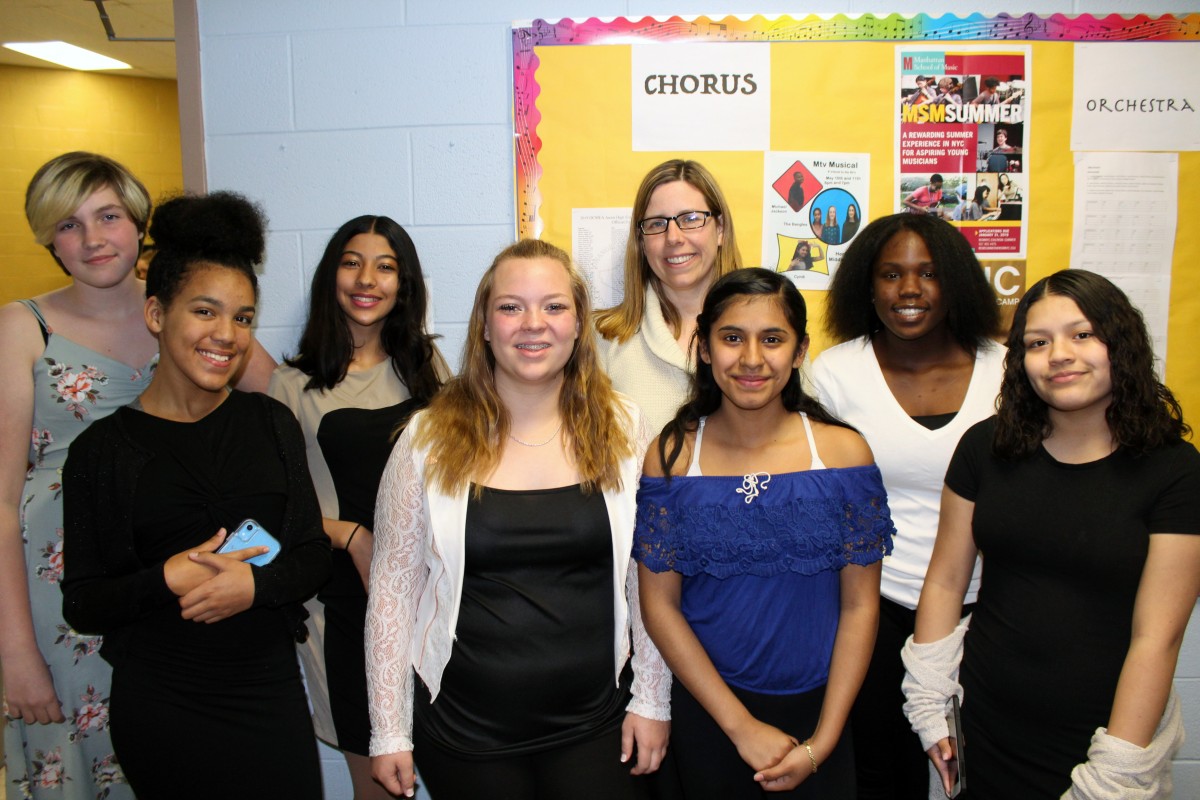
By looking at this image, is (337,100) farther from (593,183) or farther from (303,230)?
(593,183)

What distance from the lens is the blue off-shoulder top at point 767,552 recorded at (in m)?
1.40

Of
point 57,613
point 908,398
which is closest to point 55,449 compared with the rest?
point 57,613

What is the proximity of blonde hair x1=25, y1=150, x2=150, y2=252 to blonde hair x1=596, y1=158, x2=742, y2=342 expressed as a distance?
1.18 meters

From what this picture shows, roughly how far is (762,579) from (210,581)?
1.01 meters

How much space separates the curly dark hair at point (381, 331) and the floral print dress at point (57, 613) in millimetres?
451

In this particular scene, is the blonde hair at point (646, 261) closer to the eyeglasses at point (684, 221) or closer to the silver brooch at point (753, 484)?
the eyeglasses at point (684, 221)

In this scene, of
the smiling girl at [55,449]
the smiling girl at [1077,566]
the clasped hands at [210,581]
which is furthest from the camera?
the smiling girl at [55,449]

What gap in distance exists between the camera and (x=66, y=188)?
168 centimetres

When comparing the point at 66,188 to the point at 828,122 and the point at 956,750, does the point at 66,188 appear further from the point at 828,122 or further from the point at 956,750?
the point at 956,750

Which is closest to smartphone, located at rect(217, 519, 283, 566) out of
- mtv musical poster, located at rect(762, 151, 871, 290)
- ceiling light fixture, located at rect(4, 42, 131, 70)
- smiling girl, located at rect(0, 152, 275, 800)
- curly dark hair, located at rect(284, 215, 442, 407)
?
curly dark hair, located at rect(284, 215, 442, 407)

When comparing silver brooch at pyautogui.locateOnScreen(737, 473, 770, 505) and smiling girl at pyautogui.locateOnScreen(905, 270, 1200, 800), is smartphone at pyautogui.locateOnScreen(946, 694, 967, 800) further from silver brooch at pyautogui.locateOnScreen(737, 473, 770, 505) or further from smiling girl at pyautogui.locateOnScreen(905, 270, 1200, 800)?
silver brooch at pyautogui.locateOnScreen(737, 473, 770, 505)

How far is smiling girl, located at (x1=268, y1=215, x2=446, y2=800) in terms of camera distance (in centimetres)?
177

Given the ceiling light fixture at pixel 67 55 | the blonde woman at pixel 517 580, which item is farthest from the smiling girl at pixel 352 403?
the ceiling light fixture at pixel 67 55

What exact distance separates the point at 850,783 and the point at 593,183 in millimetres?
1627
